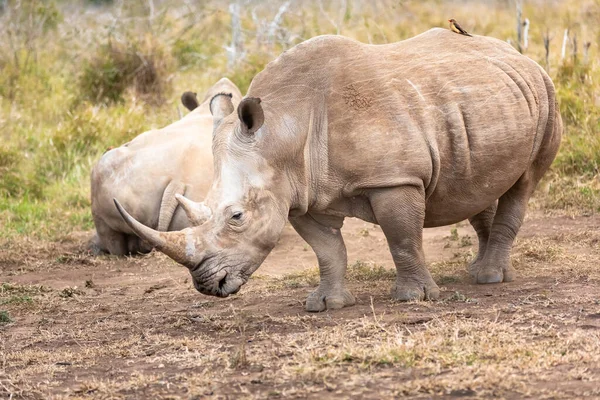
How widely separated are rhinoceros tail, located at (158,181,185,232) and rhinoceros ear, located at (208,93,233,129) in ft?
7.23

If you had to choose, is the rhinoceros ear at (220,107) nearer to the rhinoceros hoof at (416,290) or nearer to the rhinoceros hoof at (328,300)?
the rhinoceros hoof at (328,300)

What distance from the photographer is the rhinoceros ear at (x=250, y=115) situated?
5.53 metres

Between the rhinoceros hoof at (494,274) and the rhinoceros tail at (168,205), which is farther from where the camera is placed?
the rhinoceros tail at (168,205)

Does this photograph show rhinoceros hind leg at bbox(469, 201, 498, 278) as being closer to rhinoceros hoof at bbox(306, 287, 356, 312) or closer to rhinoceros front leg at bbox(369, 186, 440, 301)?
rhinoceros front leg at bbox(369, 186, 440, 301)

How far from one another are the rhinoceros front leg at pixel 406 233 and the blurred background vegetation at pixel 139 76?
3255 mm

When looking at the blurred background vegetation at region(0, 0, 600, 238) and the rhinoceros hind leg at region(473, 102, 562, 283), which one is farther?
the blurred background vegetation at region(0, 0, 600, 238)

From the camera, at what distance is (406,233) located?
588 cm

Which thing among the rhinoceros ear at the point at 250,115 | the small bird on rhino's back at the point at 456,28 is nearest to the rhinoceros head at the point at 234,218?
the rhinoceros ear at the point at 250,115

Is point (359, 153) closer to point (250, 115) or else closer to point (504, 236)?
point (250, 115)

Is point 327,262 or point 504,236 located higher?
point 327,262

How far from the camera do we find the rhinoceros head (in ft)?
18.0

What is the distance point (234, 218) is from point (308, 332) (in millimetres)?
721

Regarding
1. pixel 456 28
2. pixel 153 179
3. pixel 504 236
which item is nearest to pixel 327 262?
pixel 504 236

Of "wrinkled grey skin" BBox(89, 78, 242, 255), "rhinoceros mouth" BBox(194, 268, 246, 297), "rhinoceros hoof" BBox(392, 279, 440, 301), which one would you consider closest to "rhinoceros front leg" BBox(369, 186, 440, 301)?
"rhinoceros hoof" BBox(392, 279, 440, 301)
